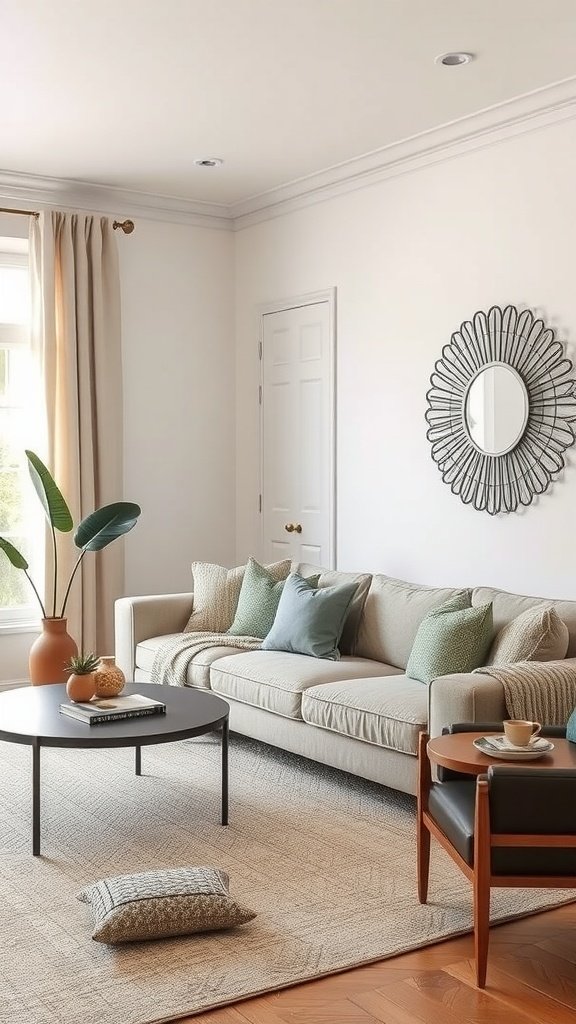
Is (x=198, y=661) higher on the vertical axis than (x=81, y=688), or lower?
lower

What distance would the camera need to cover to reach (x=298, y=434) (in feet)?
21.1

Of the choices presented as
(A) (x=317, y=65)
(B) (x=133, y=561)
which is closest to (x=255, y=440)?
(B) (x=133, y=561)

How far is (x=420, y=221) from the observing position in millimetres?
5453

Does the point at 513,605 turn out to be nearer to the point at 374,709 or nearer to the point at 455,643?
the point at 455,643

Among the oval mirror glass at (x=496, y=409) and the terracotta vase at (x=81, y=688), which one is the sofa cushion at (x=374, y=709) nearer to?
the terracotta vase at (x=81, y=688)

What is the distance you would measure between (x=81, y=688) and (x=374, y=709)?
3.67ft

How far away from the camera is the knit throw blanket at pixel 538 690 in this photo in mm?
3746

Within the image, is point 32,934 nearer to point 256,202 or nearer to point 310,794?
point 310,794

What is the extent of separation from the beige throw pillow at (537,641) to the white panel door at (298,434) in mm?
2062

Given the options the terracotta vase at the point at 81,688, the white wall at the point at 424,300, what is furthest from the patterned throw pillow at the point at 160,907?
the white wall at the point at 424,300

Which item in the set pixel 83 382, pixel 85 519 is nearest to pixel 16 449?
pixel 83 382

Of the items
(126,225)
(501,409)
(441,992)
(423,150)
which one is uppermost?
(423,150)

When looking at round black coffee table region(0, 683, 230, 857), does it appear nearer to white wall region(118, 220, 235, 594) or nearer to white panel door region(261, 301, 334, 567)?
white panel door region(261, 301, 334, 567)

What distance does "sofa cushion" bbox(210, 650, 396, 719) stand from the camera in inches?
181
